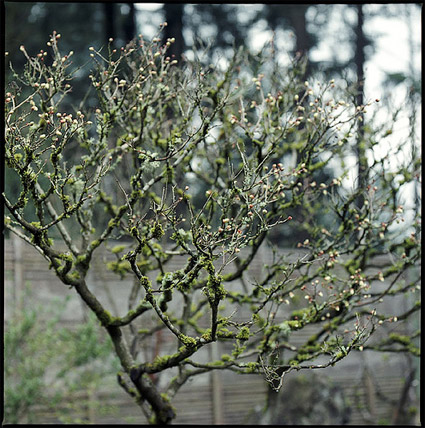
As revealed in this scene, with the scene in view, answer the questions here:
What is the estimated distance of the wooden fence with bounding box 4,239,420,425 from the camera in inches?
254

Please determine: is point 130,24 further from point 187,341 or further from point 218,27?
point 187,341

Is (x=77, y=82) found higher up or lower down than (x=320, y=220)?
higher up

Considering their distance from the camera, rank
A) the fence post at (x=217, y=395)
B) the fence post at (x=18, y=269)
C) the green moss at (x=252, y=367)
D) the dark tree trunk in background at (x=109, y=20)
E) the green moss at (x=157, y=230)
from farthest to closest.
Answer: the dark tree trunk in background at (x=109, y=20), the fence post at (x=217, y=395), the fence post at (x=18, y=269), the green moss at (x=252, y=367), the green moss at (x=157, y=230)

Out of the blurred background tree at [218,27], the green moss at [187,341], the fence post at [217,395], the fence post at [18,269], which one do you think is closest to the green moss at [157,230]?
the green moss at [187,341]

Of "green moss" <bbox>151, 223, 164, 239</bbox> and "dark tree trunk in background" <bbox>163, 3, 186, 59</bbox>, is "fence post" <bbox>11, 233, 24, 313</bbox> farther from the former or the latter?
"green moss" <bbox>151, 223, 164, 239</bbox>

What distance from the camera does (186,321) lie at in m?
3.84

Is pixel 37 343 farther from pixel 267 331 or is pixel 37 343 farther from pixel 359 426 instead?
pixel 359 426

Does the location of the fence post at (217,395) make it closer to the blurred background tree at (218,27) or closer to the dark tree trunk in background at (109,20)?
the blurred background tree at (218,27)

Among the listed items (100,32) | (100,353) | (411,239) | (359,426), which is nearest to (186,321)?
(411,239)

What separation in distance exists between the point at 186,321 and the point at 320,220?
568cm

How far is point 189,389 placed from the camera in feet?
22.5

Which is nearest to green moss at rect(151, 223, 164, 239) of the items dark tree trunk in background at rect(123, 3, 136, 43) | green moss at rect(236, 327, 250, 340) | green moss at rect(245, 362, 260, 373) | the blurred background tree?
green moss at rect(236, 327, 250, 340)

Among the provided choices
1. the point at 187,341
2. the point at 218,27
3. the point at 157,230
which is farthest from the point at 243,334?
the point at 218,27

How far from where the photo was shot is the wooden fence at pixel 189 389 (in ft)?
21.1
